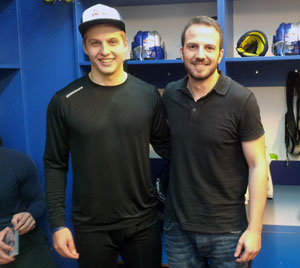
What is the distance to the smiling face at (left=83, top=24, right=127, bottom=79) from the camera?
4.04ft

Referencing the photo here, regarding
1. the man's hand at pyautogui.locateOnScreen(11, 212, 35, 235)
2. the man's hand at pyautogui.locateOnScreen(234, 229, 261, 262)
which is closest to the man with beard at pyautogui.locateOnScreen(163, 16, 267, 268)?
the man's hand at pyautogui.locateOnScreen(234, 229, 261, 262)

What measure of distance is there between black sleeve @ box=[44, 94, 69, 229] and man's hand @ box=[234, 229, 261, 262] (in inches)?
24.1

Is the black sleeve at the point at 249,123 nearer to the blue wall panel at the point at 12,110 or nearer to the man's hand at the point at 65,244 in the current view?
the man's hand at the point at 65,244

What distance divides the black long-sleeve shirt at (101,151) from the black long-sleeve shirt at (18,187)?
59cm

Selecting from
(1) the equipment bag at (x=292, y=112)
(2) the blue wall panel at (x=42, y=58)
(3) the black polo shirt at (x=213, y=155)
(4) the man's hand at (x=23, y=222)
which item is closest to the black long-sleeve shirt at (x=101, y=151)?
(3) the black polo shirt at (x=213, y=155)

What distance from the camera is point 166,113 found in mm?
1358

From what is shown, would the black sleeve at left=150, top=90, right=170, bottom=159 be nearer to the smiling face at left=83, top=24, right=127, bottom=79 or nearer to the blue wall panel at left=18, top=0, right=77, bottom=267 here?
the smiling face at left=83, top=24, right=127, bottom=79

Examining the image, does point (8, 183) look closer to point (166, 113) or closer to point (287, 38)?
point (166, 113)

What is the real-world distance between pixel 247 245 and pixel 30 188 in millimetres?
1139

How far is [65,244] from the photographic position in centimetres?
125

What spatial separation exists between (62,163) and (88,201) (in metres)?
0.17

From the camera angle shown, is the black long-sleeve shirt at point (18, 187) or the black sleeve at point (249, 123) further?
the black long-sleeve shirt at point (18, 187)

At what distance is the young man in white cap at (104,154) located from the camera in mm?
1241

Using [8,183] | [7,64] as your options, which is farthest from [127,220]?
[7,64]
